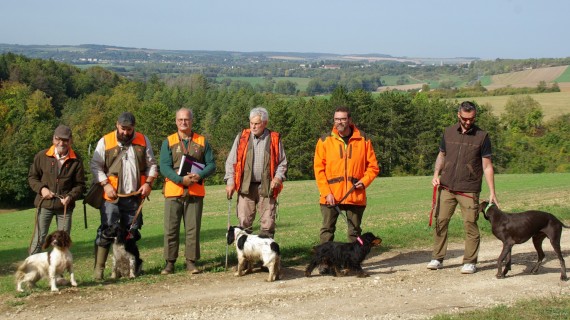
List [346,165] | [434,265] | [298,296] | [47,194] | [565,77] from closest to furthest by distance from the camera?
[298,296] → [47,194] → [346,165] → [434,265] → [565,77]

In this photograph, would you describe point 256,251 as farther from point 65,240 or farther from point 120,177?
point 65,240

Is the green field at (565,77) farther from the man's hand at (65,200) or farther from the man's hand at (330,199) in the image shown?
the man's hand at (65,200)

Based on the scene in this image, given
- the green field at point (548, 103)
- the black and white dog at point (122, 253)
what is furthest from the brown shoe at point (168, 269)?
the green field at point (548, 103)

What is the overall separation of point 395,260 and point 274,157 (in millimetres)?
2872

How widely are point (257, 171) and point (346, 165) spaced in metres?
1.28

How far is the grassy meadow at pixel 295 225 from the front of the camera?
11562 mm

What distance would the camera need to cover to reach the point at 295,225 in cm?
2184

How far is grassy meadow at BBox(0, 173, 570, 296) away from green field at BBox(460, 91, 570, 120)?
57.5 meters

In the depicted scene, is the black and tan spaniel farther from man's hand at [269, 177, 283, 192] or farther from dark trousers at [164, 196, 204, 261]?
dark trousers at [164, 196, 204, 261]

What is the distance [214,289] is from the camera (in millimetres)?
8734

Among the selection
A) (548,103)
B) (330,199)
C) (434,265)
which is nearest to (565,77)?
(548,103)

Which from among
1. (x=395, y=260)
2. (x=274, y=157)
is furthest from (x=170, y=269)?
(x=395, y=260)

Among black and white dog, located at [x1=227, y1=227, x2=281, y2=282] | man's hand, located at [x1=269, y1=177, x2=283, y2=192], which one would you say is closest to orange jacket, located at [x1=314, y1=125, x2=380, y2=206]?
man's hand, located at [x1=269, y1=177, x2=283, y2=192]

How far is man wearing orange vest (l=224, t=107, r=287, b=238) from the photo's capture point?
9.50 m
